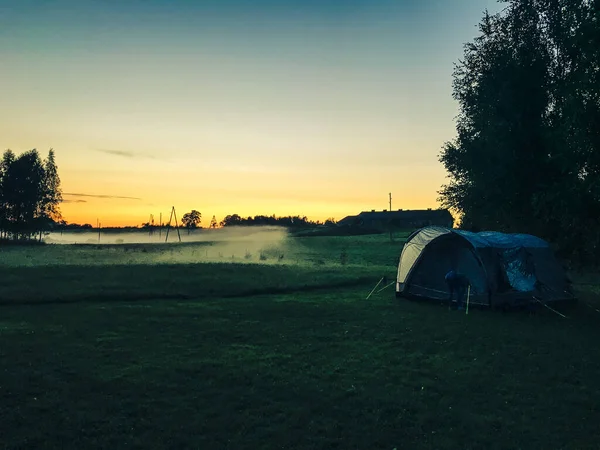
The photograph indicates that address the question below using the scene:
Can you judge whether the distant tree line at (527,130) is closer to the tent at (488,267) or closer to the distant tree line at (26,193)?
the tent at (488,267)

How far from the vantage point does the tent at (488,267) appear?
18.2 m

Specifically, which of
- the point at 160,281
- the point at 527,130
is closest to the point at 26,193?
the point at 160,281

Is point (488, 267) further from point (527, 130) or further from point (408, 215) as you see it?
point (408, 215)

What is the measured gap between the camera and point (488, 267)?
59.8 ft

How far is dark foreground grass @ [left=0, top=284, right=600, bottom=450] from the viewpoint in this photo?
24.0 ft

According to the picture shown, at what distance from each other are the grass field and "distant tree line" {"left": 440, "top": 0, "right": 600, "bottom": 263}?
198 inches

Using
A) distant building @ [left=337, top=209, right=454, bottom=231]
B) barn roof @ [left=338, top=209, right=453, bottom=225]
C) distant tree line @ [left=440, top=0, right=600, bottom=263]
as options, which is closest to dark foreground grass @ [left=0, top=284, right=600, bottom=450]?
distant tree line @ [left=440, top=0, right=600, bottom=263]

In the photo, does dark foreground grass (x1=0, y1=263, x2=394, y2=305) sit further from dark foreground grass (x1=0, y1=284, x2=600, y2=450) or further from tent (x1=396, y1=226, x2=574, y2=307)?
tent (x1=396, y1=226, x2=574, y2=307)

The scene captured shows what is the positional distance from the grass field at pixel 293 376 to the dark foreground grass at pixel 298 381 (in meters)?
0.04

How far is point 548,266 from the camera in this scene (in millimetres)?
19281

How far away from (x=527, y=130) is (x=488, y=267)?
31.4 feet

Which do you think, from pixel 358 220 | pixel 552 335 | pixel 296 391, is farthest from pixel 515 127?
pixel 358 220

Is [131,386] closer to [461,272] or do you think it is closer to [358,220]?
[461,272]

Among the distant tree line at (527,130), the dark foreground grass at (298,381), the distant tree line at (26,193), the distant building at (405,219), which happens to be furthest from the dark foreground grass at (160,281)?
the distant building at (405,219)
